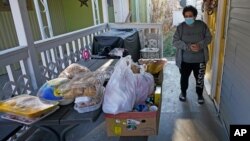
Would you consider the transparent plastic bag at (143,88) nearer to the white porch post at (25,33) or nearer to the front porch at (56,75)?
the front porch at (56,75)

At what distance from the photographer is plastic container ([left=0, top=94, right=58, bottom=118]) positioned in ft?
3.67

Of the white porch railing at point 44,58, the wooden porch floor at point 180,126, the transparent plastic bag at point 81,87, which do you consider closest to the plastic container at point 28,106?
the transparent plastic bag at point 81,87

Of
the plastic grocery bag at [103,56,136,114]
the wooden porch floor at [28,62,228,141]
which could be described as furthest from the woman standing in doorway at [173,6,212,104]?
the plastic grocery bag at [103,56,136,114]

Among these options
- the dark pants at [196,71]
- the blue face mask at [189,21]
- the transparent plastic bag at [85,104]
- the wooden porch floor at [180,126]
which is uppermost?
the blue face mask at [189,21]

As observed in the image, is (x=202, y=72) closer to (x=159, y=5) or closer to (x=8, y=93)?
(x=8, y=93)

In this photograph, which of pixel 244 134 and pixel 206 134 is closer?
pixel 244 134

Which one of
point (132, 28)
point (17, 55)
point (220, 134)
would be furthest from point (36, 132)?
point (132, 28)

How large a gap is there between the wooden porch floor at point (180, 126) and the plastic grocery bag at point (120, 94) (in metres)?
0.95

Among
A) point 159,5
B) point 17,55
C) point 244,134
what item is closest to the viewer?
point 244,134

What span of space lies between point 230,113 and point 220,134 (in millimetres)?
288

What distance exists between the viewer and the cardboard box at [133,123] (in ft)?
3.91

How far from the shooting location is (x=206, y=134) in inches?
95.1

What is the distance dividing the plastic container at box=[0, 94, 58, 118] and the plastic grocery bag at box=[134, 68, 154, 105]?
49 cm

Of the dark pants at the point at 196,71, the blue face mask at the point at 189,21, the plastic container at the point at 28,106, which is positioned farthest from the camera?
the dark pants at the point at 196,71
